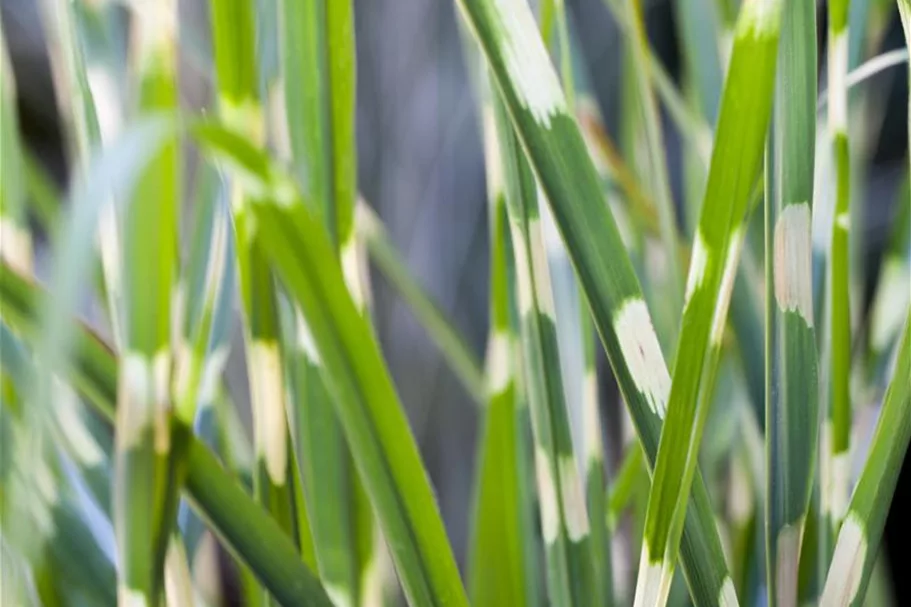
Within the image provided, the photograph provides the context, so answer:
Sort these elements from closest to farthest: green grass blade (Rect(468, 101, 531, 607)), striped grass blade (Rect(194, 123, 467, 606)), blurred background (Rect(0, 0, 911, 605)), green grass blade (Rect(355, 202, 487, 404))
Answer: striped grass blade (Rect(194, 123, 467, 606)) < green grass blade (Rect(468, 101, 531, 607)) < green grass blade (Rect(355, 202, 487, 404)) < blurred background (Rect(0, 0, 911, 605))

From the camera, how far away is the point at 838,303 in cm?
27

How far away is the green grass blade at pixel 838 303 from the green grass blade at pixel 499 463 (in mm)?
99

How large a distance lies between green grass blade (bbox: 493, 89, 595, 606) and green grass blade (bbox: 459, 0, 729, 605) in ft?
0.11

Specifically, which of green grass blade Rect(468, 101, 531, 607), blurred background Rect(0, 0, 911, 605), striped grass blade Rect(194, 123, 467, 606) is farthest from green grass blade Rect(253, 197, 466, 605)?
blurred background Rect(0, 0, 911, 605)

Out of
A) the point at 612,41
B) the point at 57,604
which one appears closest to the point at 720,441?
the point at 57,604

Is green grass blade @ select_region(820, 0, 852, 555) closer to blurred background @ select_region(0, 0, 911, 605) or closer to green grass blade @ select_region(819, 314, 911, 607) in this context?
green grass blade @ select_region(819, 314, 911, 607)

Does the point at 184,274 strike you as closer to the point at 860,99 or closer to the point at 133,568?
the point at 133,568

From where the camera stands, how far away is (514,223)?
26cm

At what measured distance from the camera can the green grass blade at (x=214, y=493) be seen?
21 centimetres

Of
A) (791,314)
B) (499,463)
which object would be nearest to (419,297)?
(499,463)

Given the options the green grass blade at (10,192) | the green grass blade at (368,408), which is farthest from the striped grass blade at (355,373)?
the green grass blade at (10,192)

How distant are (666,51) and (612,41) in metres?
0.10

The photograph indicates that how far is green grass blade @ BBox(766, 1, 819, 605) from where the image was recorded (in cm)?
23

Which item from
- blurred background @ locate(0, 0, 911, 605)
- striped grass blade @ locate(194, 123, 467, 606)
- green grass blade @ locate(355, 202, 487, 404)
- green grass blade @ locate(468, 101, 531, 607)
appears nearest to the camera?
striped grass blade @ locate(194, 123, 467, 606)
